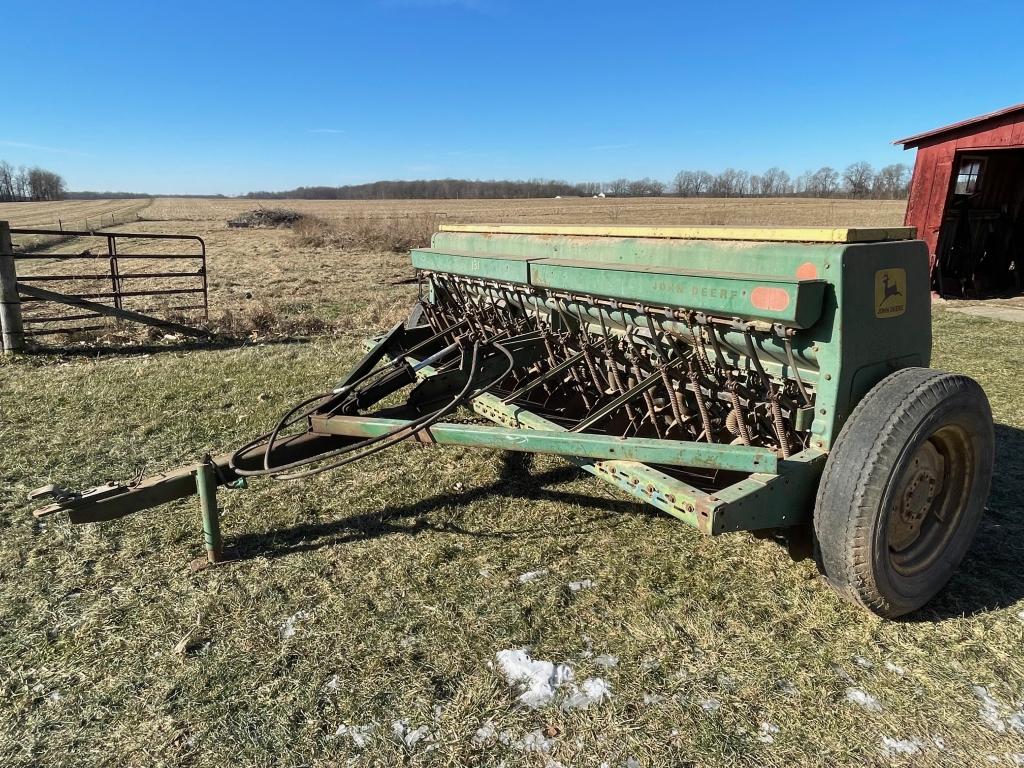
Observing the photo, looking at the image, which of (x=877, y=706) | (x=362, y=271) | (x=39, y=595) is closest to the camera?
(x=877, y=706)

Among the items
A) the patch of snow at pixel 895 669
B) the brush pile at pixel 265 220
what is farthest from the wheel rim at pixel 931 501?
the brush pile at pixel 265 220

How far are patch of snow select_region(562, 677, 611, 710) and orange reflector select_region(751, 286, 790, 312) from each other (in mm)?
1528

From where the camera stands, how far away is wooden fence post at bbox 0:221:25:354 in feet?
23.5

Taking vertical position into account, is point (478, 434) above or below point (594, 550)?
above

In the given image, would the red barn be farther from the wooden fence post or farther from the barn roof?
the wooden fence post

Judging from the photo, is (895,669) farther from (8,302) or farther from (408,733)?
(8,302)

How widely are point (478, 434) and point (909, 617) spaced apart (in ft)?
6.39

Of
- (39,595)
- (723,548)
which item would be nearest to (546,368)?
(723,548)

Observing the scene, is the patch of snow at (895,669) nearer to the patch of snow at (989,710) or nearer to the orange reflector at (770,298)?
the patch of snow at (989,710)

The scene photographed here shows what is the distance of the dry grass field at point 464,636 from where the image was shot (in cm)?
211

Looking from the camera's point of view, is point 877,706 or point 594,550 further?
point 594,550

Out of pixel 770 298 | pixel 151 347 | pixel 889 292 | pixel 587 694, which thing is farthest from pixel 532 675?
pixel 151 347

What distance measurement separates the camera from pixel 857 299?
253 centimetres

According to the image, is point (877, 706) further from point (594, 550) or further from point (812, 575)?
point (594, 550)
